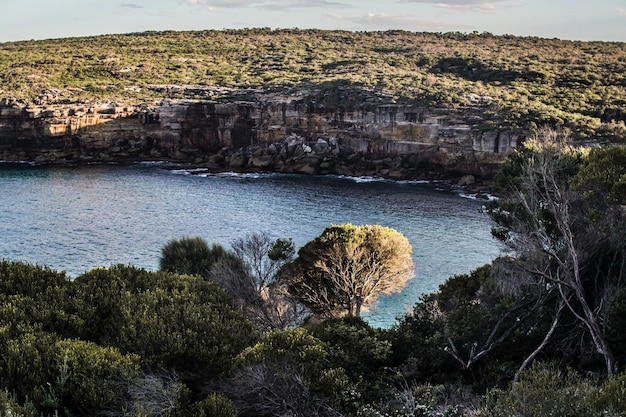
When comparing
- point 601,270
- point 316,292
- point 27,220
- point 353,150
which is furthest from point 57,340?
point 353,150

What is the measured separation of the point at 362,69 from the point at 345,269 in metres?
69.8

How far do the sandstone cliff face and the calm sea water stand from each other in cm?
460

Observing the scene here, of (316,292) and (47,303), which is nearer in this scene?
(47,303)

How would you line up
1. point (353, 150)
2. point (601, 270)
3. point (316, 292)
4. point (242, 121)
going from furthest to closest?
point (242, 121), point (353, 150), point (316, 292), point (601, 270)

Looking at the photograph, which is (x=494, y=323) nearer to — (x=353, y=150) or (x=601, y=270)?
(x=601, y=270)

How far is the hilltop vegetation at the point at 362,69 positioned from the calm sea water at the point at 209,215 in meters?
14.7

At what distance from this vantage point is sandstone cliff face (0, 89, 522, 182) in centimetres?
6738

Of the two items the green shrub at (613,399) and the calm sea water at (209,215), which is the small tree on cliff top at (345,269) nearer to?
the calm sea water at (209,215)

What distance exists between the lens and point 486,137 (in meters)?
62.0

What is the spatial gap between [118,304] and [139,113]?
234 feet

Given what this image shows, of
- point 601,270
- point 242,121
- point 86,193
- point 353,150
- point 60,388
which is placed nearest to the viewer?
point 60,388

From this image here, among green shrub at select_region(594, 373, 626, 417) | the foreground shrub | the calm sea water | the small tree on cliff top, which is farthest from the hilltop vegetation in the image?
the foreground shrub

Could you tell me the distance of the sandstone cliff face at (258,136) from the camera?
67375 mm

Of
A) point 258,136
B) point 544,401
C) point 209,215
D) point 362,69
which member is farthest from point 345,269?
point 362,69
